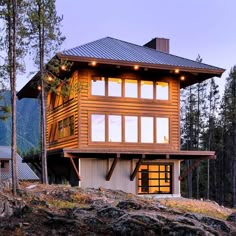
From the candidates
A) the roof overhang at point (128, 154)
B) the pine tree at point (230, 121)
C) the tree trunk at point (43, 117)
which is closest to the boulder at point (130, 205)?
the tree trunk at point (43, 117)

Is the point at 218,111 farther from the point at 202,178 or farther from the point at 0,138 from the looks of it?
the point at 0,138

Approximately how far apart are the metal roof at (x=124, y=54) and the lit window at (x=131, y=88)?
50.9 inches

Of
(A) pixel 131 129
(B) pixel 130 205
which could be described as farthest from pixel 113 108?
(B) pixel 130 205

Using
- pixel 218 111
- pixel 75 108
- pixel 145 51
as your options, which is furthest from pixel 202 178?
pixel 75 108

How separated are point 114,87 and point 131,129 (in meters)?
2.32

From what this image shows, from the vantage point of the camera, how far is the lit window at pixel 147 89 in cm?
2281

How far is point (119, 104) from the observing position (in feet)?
72.7

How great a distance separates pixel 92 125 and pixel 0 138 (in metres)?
98.9

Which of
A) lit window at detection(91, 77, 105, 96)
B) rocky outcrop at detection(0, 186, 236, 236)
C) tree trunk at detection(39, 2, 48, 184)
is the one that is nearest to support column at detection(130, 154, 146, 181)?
lit window at detection(91, 77, 105, 96)

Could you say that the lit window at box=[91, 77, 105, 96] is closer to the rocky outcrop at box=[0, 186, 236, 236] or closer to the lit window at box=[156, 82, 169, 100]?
the lit window at box=[156, 82, 169, 100]

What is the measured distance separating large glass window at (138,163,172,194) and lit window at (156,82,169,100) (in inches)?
143

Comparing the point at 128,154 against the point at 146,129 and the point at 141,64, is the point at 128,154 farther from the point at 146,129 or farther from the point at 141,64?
the point at 141,64

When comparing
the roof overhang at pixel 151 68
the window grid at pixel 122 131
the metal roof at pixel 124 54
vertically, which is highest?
the metal roof at pixel 124 54

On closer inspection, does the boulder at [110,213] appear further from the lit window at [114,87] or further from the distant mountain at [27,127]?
the distant mountain at [27,127]
